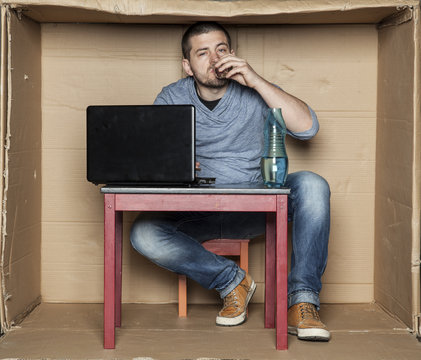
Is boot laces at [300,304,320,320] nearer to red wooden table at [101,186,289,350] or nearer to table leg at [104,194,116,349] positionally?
red wooden table at [101,186,289,350]

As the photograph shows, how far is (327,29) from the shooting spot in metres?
2.23

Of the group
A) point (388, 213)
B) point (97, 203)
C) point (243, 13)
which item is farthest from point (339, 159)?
point (97, 203)

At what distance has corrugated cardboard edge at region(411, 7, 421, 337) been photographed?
6.00ft

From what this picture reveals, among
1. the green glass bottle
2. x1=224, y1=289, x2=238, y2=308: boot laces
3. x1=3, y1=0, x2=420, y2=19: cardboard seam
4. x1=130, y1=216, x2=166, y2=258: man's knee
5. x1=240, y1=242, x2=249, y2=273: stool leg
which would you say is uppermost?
x1=3, y1=0, x2=420, y2=19: cardboard seam

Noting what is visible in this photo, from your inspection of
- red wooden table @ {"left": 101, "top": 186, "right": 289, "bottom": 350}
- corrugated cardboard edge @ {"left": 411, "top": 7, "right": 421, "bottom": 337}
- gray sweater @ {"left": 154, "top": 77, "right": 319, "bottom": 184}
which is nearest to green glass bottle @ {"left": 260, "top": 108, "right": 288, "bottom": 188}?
red wooden table @ {"left": 101, "top": 186, "right": 289, "bottom": 350}

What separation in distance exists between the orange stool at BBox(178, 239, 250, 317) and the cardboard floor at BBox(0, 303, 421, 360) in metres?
0.05

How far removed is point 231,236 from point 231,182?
0.19 metres

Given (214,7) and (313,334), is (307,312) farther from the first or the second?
(214,7)

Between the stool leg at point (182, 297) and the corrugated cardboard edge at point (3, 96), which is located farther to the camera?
the stool leg at point (182, 297)

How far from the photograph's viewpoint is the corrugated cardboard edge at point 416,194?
1.83 m

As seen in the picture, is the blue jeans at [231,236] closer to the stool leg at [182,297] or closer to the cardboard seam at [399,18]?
the stool leg at [182,297]

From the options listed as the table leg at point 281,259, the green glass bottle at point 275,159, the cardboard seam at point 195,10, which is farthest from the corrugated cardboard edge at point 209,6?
the table leg at point 281,259

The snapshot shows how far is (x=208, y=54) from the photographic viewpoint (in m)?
2.03

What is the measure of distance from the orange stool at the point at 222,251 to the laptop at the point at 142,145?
487 millimetres
